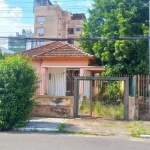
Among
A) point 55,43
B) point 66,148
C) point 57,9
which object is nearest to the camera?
point 66,148

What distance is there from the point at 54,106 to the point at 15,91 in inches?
121

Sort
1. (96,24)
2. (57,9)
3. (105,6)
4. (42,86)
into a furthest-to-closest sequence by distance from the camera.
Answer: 1. (57,9)
2. (96,24)
3. (105,6)
4. (42,86)

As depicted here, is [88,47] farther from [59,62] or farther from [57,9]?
[57,9]

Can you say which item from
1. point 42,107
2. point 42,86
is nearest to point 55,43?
point 42,86

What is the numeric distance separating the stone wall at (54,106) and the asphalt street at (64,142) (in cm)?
347

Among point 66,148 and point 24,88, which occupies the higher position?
point 24,88

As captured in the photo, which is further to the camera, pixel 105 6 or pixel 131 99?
pixel 105 6

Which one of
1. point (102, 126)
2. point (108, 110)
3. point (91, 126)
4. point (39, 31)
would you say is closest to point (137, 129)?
point (102, 126)

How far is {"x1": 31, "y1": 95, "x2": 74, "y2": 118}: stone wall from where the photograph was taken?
40.3ft

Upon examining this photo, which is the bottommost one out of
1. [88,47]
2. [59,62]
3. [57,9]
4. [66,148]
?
[66,148]

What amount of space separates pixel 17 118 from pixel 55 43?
518 inches

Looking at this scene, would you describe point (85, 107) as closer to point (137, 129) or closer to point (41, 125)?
point (41, 125)

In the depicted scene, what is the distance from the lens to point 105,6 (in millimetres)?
17188

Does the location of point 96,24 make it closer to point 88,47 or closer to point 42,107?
point 88,47
